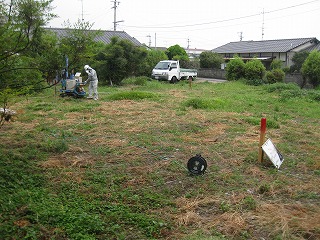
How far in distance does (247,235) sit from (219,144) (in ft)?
11.6

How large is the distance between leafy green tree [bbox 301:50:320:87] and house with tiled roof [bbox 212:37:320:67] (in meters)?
10.1

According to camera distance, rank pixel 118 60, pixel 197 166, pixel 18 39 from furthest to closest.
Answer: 1. pixel 118 60
2. pixel 197 166
3. pixel 18 39

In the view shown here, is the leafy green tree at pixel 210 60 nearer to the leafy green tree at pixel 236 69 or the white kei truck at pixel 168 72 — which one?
the leafy green tree at pixel 236 69

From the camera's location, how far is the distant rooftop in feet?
107

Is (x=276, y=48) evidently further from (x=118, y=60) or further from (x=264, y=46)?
(x=118, y=60)

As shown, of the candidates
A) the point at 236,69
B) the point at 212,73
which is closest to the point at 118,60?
the point at 236,69

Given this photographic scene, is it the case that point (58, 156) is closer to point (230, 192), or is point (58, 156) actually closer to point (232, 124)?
point (230, 192)

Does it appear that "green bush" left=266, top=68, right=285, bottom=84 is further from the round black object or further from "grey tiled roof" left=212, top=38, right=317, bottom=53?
the round black object

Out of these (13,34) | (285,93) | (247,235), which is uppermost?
(13,34)

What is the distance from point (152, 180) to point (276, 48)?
32494 mm

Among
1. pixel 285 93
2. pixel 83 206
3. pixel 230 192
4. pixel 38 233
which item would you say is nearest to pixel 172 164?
pixel 230 192

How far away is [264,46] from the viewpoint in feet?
117

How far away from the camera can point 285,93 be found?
1552cm

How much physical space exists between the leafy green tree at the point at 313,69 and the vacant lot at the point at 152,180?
11.8 metres
